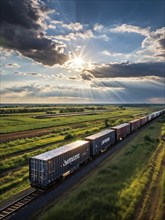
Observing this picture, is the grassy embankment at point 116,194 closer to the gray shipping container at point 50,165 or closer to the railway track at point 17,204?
the gray shipping container at point 50,165

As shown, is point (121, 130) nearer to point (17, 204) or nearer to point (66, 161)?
point (66, 161)

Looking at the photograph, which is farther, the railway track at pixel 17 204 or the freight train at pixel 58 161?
the freight train at pixel 58 161

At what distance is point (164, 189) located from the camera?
2595 cm

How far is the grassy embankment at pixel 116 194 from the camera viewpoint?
20.0 metres

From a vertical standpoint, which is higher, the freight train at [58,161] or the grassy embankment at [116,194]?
the freight train at [58,161]

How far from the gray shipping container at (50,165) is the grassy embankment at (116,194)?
2.71 m

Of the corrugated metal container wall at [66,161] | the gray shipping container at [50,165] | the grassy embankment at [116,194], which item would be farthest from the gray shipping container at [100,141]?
the gray shipping container at [50,165]

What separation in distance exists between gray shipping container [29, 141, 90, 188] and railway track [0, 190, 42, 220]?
0.96 metres

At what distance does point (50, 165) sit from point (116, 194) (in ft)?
25.7

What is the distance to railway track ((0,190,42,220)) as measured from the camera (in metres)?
20.3

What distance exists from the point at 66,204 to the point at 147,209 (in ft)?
26.4

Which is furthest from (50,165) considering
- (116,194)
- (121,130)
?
(121,130)

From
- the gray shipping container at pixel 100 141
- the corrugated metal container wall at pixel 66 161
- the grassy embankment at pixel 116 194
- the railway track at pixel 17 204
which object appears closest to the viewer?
the grassy embankment at pixel 116 194

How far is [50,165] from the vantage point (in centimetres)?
2408
